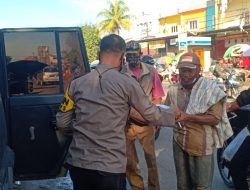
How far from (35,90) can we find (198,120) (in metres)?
1.49

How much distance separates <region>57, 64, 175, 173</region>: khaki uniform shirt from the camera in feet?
8.84

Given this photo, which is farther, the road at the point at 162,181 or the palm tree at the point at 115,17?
the palm tree at the point at 115,17

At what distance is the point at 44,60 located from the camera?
3.99 metres

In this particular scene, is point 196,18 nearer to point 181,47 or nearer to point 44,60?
point 181,47

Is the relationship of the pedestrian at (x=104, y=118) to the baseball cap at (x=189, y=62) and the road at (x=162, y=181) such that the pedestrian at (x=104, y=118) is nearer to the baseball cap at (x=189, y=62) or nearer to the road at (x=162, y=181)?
the baseball cap at (x=189, y=62)

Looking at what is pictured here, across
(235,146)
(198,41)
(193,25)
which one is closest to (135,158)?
(235,146)

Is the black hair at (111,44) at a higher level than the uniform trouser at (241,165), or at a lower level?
higher

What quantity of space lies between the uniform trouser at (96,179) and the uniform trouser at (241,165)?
160cm

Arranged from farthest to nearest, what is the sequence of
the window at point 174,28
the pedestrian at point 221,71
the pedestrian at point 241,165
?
1. the window at point 174,28
2. the pedestrian at point 221,71
3. the pedestrian at point 241,165

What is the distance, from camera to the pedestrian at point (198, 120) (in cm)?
347

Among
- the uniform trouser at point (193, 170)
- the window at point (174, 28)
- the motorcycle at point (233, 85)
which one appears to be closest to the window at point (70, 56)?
the uniform trouser at point (193, 170)

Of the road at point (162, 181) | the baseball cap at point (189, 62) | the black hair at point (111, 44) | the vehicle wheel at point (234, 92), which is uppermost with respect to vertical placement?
the black hair at point (111, 44)

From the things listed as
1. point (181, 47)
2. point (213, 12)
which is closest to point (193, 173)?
point (181, 47)

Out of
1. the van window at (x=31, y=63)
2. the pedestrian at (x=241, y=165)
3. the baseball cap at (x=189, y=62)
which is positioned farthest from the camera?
the pedestrian at (x=241, y=165)
